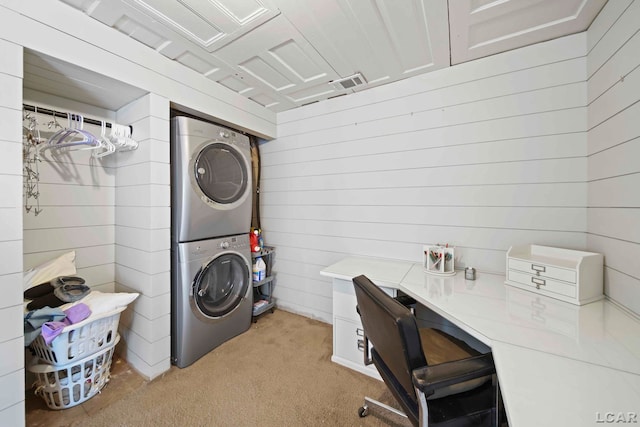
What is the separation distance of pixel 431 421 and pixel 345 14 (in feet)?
6.70

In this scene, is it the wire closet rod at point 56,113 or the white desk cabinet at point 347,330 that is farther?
the white desk cabinet at point 347,330

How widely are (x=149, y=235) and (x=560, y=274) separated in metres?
2.57

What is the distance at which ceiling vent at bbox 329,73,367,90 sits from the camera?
1.99m

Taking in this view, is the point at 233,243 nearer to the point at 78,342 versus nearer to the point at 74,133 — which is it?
the point at 78,342

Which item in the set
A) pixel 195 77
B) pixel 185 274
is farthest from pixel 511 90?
pixel 185 274

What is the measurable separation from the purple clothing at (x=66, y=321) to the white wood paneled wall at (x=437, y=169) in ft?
5.50

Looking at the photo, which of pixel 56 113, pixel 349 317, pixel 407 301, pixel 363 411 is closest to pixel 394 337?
pixel 407 301

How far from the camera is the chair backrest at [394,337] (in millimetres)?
833

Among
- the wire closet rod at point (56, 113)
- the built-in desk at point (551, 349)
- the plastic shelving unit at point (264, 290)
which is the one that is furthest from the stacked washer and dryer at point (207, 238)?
the built-in desk at point (551, 349)

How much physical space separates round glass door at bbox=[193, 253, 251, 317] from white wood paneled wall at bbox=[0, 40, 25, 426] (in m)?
0.86

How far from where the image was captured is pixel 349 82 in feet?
6.79

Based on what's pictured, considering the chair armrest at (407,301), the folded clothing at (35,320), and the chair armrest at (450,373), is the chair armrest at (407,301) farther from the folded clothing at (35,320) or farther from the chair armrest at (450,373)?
the folded clothing at (35,320)

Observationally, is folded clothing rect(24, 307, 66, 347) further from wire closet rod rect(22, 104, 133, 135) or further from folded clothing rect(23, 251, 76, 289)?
wire closet rod rect(22, 104, 133, 135)

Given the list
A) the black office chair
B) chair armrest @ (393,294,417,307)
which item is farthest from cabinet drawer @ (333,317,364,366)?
the black office chair
